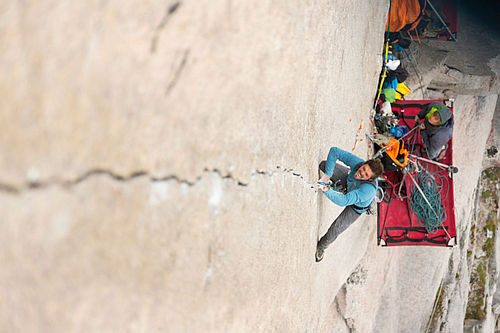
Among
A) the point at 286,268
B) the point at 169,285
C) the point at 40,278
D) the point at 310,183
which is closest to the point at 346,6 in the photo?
the point at 310,183

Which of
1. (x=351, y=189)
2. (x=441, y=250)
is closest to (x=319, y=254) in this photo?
(x=351, y=189)

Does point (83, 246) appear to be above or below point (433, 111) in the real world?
below

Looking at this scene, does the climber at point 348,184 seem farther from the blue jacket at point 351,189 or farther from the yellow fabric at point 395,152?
the yellow fabric at point 395,152

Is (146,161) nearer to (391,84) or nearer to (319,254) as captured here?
(319,254)

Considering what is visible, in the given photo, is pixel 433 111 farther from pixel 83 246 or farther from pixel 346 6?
pixel 83 246

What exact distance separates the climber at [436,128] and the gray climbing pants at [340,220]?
1.85 meters

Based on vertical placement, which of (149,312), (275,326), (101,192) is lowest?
(275,326)

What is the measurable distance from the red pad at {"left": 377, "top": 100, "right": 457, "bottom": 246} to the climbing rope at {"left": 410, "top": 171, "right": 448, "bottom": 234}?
7cm

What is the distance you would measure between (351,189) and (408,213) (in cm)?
235

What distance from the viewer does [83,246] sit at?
87cm

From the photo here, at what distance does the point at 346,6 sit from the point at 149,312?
9.67 feet

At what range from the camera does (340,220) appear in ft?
11.7

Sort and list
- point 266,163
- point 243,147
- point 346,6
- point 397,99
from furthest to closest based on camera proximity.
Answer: point 397,99
point 346,6
point 266,163
point 243,147

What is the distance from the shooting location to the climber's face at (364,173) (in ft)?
9.77
